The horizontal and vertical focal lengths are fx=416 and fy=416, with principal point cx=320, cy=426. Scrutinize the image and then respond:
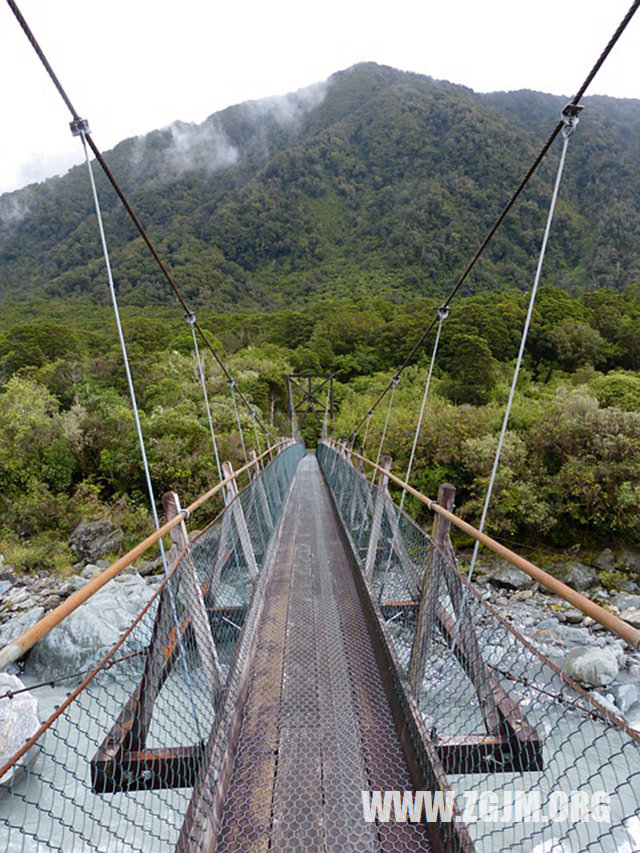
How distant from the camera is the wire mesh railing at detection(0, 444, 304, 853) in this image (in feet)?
4.31

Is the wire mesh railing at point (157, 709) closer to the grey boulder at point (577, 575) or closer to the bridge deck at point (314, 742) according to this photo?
the bridge deck at point (314, 742)

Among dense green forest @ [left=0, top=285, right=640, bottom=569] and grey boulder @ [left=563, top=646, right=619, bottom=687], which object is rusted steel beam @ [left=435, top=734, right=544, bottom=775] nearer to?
grey boulder @ [left=563, top=646, right=619, bottom=687]

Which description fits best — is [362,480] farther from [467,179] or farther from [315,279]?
[467,179]

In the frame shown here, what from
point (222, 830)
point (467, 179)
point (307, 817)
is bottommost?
point (307, 817)

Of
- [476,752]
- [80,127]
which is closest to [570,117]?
[80,127]

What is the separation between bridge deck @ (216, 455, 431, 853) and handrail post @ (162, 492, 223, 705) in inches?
7.8

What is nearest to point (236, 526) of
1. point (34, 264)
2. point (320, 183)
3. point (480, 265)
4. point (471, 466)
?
point (471, 466)

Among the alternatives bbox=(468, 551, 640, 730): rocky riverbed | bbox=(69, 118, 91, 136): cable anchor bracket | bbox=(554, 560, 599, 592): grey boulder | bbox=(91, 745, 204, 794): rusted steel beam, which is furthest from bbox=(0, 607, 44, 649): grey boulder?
bbox=(554, 560, 599, 592): grey boulder

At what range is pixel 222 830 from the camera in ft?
3.78

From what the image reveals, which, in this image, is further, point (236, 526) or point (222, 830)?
point (236, 526)

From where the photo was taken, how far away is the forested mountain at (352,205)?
42000 mm

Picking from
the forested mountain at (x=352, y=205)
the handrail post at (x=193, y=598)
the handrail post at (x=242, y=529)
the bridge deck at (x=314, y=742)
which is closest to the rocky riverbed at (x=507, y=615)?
the handrail post at (x=242, y=529)

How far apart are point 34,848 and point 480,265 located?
46.8 m

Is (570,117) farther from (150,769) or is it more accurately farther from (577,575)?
(577,575)
